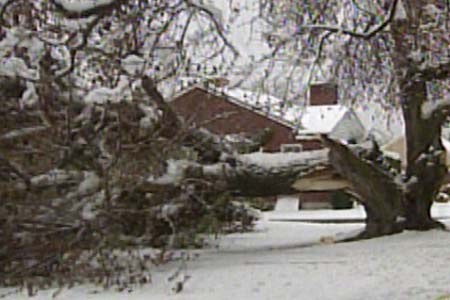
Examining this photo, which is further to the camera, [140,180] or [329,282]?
[140,180]

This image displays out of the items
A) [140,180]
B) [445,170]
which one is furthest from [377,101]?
[140,180]

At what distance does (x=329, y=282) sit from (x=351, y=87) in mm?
5770

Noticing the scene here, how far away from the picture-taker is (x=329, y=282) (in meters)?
6.75

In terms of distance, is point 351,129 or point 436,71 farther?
point 351,129

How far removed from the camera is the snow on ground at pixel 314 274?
20.8 ft

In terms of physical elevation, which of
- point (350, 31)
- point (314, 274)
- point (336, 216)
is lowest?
point (336, 216)

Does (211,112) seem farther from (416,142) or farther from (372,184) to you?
(416,142)

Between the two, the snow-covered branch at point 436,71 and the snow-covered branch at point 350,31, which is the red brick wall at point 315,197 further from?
the snow-covered branch at point 350,31

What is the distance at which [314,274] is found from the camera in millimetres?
7191

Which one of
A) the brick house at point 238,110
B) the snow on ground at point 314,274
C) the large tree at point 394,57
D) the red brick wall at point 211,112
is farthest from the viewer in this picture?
the large tree at point 394,57

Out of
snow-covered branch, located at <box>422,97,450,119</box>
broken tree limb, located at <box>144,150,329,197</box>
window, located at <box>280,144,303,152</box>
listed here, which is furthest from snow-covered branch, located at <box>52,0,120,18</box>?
window, located at <box>280,144,303,152</box>

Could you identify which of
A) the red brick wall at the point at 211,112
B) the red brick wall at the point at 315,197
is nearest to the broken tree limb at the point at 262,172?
the red brick wall at the point at 211,112

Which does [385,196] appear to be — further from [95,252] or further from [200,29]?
[95,252]

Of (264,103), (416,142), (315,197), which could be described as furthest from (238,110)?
(315,197)
